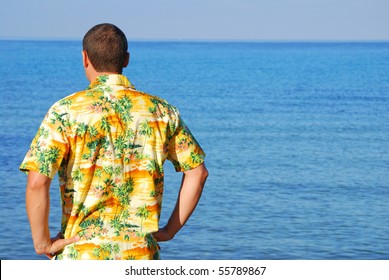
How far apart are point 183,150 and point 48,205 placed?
521 mm

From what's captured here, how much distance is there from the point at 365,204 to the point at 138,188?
8668 mm

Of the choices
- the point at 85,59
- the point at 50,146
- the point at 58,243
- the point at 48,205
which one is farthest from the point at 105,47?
the point at 58,243

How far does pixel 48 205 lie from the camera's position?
3100 millimetres

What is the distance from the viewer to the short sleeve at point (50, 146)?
3039 mm

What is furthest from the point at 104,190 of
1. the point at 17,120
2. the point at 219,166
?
the point at 17,120

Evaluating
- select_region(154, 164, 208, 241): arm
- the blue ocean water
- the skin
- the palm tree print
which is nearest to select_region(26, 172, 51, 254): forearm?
the skin

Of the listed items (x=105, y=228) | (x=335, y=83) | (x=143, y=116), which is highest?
(x=143, y=116)

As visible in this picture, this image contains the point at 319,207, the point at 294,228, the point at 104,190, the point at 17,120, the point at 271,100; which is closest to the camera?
the point at 104,190

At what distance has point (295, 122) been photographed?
23344mm

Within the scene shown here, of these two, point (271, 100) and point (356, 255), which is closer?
point (356, 255)

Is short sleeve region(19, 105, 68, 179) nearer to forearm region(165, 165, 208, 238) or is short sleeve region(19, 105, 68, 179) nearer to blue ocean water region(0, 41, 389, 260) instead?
forearm region(165, 165, 208, 238)

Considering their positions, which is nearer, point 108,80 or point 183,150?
point 108,80

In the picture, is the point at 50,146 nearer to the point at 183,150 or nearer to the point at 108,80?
the point at 108,80
